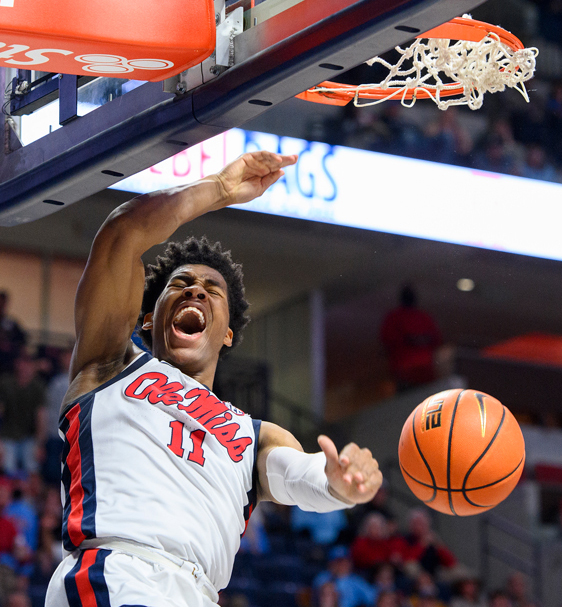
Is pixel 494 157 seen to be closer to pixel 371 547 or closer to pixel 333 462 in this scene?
pixel 371 547

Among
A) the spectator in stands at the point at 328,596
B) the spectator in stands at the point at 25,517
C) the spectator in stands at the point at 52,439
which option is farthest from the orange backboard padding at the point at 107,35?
the spectator in stands at the point at 328,596

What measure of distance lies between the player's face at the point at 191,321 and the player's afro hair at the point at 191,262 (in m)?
0.19

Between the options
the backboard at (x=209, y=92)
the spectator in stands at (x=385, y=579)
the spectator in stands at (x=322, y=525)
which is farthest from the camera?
the spectator in stands at (x=322, y=525)

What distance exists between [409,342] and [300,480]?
7513 mm

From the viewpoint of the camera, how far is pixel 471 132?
9.17 m

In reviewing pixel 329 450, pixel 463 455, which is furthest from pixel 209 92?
pixel 463 455

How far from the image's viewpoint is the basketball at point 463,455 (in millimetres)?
3217

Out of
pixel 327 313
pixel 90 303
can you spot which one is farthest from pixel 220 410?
pixel 327 313

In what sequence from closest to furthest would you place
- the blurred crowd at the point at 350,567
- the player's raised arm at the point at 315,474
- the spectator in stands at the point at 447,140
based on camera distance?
1. the player's raised arm at the point at 315,474
2. the blurred crowd at the point at 350,567
3. the spectator in stands at the point at 447,140

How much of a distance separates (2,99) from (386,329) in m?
7.19

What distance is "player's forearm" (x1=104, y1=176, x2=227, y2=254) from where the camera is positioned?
278 centimetres

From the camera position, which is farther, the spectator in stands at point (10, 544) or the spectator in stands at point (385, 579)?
the spectator in stands at point (385, 579)

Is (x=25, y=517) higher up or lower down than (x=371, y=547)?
higher up

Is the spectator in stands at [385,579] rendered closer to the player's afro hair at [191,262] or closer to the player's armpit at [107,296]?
the player's afro hair at [191,262]
